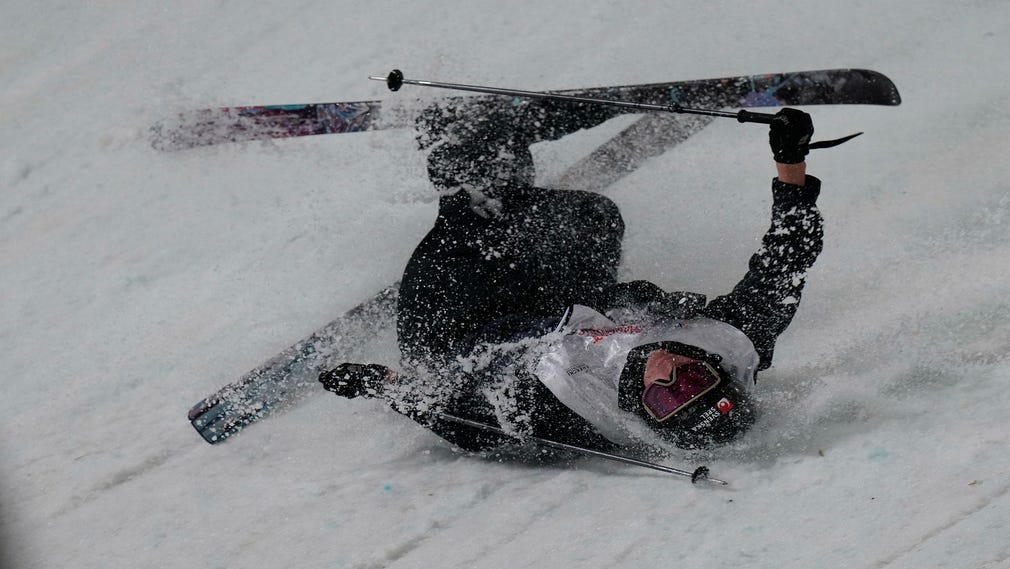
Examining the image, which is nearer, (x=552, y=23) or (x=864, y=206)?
(x=864, y=206)

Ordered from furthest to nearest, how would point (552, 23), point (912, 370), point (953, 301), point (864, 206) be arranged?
point (552, 23) < point (864, 206) < point (953, 301) < point (912, 370)

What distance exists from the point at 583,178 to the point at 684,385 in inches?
58.2

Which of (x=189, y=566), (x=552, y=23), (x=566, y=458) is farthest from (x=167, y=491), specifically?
(x=552, y=23)

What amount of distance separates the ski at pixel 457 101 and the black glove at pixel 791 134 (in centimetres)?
78

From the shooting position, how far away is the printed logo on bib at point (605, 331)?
2.54 metres

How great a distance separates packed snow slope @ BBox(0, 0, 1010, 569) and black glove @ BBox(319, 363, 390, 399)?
26 cm

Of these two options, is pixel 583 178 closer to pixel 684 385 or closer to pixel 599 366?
pixel 599 366

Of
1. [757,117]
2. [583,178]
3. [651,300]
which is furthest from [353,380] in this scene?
[757,117]

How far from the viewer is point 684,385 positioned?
229cm

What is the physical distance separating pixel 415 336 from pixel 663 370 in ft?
3.11

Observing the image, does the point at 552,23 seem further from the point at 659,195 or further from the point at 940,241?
the point at 940,241

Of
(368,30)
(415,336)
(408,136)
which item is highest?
(368,30)

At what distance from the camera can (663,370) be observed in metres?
2.30

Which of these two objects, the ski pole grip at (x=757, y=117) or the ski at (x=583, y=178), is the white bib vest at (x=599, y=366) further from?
the ski at (x=583, y=178)
